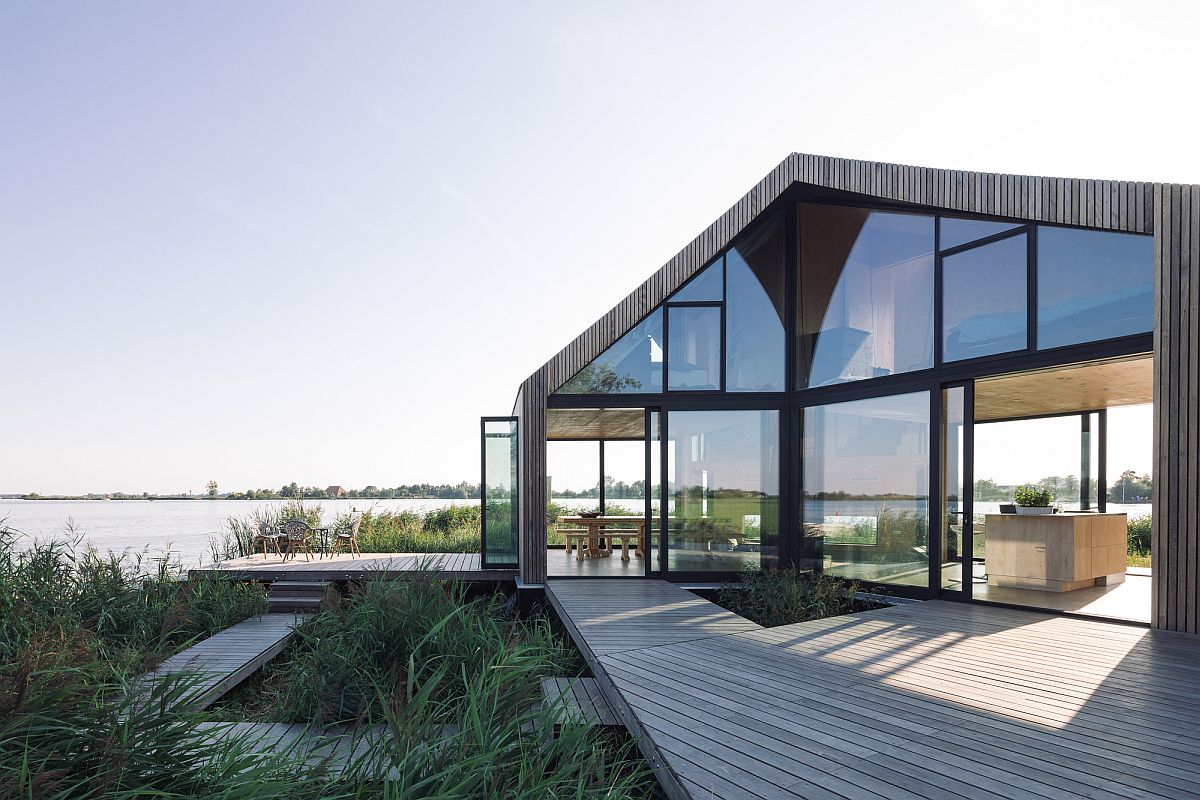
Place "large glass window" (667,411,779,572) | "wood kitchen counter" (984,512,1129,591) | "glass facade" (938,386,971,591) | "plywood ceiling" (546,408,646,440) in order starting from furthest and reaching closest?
"plywood ceiling" (546,408,646,440) < "large glass window" (667,411,779,572) < "wood kitchen counter" (984,512,1129,591) < "glass facade" (938,386,971,591)

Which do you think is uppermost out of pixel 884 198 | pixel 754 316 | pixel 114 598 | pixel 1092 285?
pixel 884 198

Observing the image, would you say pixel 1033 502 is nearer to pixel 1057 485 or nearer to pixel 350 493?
pixel 1057 485

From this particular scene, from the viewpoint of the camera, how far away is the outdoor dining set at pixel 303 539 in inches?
432

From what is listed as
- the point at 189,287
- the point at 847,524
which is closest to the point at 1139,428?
the point at 847,524

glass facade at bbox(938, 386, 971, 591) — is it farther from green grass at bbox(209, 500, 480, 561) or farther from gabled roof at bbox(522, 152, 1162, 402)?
green grass at bbox(209, 500, 480, 561)

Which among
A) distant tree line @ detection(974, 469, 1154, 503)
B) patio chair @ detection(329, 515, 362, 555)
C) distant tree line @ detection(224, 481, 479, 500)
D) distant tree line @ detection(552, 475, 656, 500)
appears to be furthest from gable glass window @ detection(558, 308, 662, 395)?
distant tree line @ detection(224, 481, 479, 500)

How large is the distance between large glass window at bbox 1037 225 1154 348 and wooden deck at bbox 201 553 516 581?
22.1 feet

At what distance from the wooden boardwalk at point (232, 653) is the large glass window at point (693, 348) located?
16.5 ft

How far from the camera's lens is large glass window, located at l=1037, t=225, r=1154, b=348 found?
5.55 meters

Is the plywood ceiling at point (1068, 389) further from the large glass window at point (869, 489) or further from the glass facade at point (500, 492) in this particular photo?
the glass facade at point (500, 492)

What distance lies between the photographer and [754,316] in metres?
8.57

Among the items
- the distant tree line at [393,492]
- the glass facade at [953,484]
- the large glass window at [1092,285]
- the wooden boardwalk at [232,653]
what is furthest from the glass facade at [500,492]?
the distant tree line at [393,492]

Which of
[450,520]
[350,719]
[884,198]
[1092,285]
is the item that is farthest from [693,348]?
[450,520]

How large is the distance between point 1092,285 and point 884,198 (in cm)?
204
